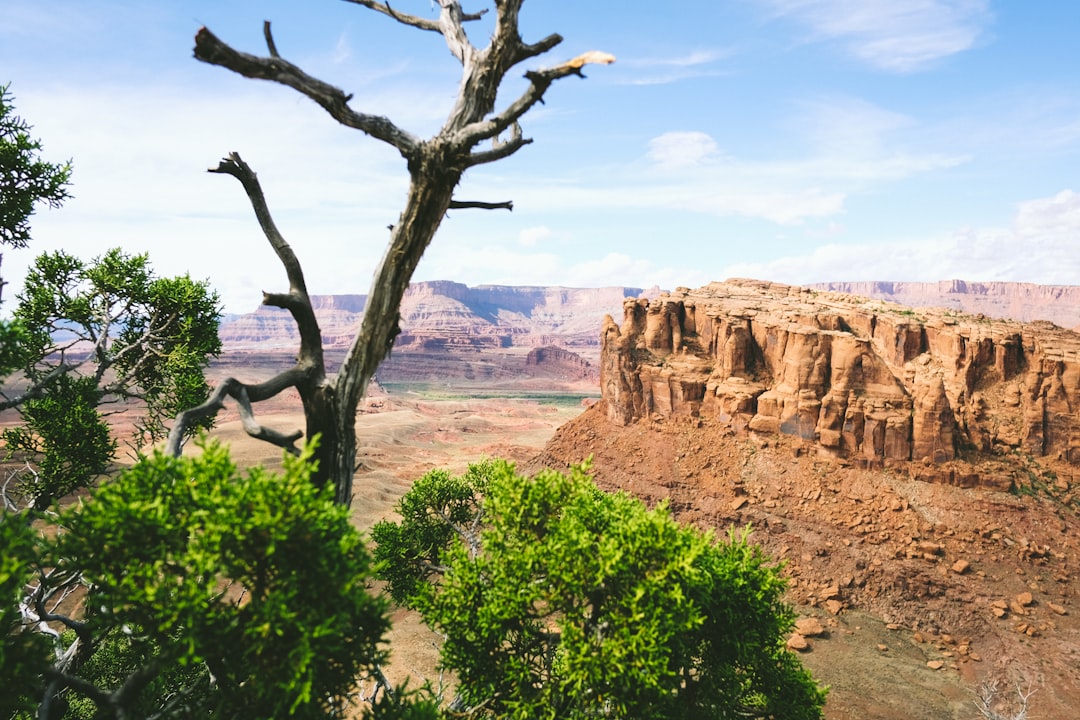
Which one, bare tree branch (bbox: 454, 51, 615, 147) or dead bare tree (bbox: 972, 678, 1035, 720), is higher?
bare tree branch (bbox: 454, 51, 615, 147)

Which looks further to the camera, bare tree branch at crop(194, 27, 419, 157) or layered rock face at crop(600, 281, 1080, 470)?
layered rock face at crop(600, 281, 1080, 470)

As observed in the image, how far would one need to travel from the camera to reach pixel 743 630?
10.5 meters

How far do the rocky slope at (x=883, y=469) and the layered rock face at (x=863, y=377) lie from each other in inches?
5.1

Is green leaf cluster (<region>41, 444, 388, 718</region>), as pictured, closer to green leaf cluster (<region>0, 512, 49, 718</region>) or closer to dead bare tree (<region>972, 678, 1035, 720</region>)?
green leaf cluster (<region>0, 512, 49, 718</region>)

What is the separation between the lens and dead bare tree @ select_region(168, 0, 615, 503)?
21.2 ft

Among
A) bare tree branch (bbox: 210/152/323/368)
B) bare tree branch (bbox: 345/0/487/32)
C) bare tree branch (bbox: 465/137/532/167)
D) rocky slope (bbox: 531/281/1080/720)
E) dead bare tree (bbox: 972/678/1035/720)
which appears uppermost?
bare tree branch (bbox: 345/0/487/32)

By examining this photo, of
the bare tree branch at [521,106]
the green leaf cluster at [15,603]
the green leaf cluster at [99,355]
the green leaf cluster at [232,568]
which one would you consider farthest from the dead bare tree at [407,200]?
the green leaf cluster at [99,355]

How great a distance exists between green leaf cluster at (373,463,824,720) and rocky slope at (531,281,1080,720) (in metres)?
17.4

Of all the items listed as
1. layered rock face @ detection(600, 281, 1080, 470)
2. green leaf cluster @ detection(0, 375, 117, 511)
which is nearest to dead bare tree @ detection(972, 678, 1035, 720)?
layered rock face @ detection(600, 281, 1080, 470)

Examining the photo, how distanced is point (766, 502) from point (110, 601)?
37.8 m

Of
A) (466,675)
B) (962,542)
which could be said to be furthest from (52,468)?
(962,542)

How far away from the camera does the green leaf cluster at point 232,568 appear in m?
5.45

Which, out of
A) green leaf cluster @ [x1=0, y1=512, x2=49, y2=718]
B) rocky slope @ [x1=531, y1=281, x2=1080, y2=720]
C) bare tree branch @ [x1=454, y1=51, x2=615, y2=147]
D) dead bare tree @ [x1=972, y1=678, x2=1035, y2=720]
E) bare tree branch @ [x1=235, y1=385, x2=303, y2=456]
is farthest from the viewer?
rocky slope @ [x1=531, y1=281, x2=1080, y2=720]

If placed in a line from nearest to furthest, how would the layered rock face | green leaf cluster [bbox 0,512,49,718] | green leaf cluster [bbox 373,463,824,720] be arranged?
green leaf cluster [bbox 0,512,49,718], green leaf cluster [bbox 373,463,824,720], the layered rock face
